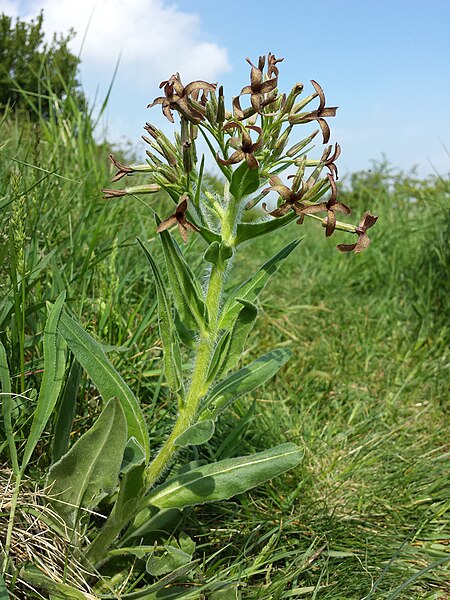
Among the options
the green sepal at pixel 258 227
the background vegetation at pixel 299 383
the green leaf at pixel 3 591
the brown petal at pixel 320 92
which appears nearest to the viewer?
the green leaf at pixel 3 591

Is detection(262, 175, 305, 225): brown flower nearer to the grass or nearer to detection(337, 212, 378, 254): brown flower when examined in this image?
detection(337, 212, 378, 254): brown flower

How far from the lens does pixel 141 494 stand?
1.77 meters

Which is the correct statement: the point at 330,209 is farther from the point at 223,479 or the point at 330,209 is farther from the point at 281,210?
the point at 223,479

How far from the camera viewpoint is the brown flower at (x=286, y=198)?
5.30 feet

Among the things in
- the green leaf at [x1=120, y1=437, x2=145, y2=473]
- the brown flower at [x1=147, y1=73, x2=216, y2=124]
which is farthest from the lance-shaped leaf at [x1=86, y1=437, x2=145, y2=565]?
the brown flower at [x1=147, y1=73, x2=216, y2=124]

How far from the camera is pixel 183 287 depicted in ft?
5.90

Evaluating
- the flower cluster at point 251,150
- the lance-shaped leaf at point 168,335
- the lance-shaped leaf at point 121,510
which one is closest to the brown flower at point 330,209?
the flower cluster at point 251,150

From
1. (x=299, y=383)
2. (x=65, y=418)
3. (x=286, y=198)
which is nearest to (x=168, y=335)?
(x=65, y=418)

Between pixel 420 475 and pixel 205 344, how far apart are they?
1356mm

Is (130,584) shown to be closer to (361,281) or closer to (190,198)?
(190,198)

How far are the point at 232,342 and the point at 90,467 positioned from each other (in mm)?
505

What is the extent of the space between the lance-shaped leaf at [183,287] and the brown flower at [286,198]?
296 millimetres

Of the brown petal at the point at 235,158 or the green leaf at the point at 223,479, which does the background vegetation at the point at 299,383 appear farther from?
the brown petal at the point at 235,158

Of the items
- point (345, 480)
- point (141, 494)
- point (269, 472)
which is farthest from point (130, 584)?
point (345, 480)
